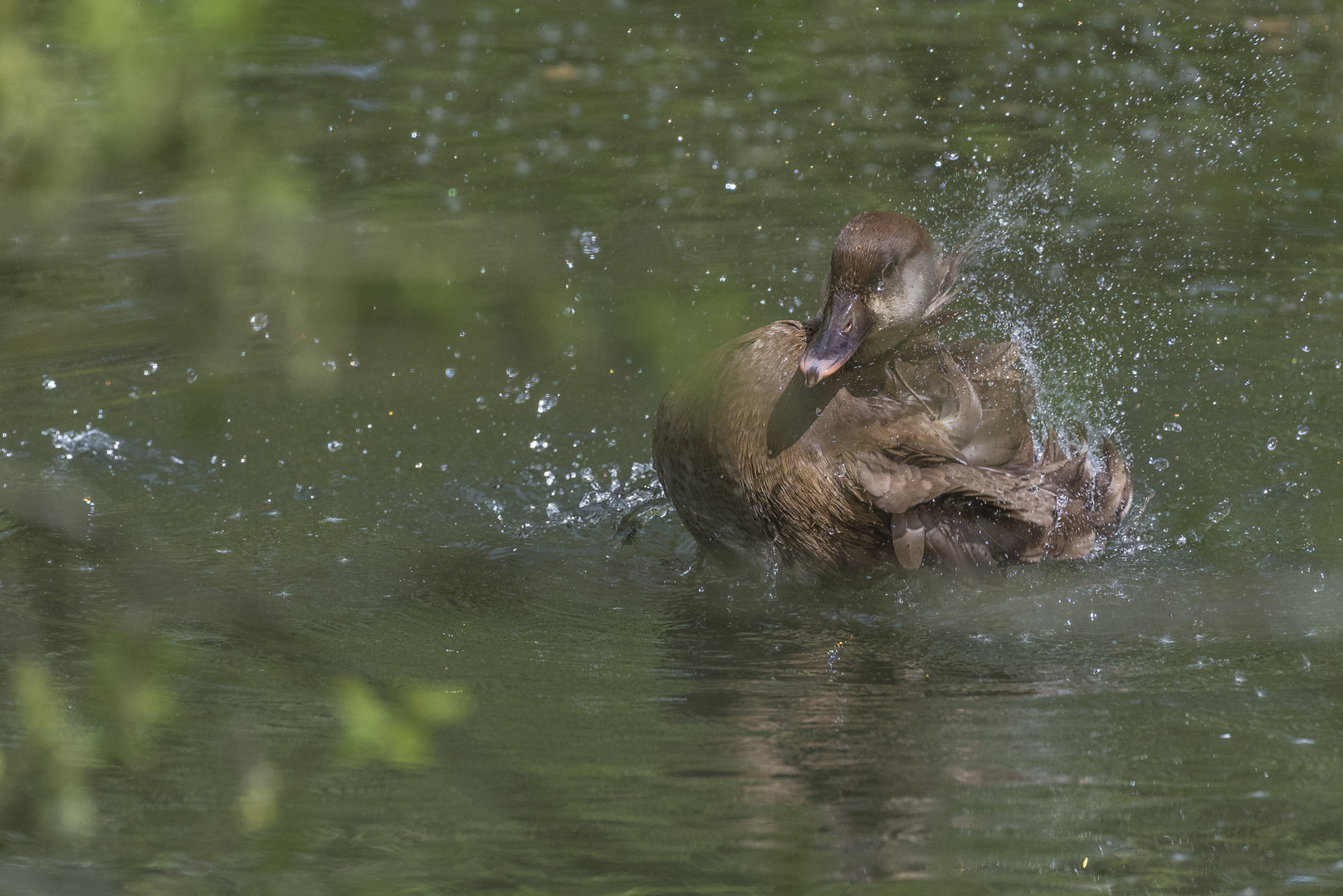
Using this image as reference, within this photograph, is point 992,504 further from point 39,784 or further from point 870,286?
point 39,784

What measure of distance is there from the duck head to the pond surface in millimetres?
644

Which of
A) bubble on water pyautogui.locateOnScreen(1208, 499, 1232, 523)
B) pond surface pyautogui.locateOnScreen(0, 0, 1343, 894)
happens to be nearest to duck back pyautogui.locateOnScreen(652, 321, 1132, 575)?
pond surface pyautogui.locateOnScreen(0, 0, 1343, 894)

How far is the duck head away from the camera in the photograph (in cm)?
391

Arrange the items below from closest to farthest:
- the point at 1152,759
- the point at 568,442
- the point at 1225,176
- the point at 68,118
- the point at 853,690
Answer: the point at 68,118 → the point at 1152,759 → the point at 853,690 → the point at 568,442 → the point at 1225,176

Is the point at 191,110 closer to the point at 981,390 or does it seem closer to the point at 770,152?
the point at 981,390

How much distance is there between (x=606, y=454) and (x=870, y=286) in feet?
5.52

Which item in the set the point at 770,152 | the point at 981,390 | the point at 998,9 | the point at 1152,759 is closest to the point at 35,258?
the point at 770,152

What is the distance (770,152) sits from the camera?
7.71 metres

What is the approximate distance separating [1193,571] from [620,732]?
213 centimetres

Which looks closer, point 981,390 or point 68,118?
point 68,118

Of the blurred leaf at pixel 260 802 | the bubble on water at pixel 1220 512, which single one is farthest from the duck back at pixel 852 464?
the blurred leaf at pixel 260 802

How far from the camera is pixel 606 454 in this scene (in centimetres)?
538

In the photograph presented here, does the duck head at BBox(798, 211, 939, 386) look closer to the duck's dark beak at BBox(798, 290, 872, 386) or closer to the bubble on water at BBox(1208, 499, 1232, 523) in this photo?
the duck's dark beak at BBox(798, 290, 872, 386)

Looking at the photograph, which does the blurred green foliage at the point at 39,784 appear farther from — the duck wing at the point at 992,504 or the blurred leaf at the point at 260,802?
the duck wing at the point at 992,504
